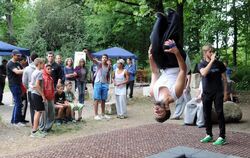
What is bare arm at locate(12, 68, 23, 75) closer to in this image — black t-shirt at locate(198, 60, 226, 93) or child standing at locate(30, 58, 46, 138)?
child standing at locate(30, 58, 46, 138)

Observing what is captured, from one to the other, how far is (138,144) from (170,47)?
185 inches

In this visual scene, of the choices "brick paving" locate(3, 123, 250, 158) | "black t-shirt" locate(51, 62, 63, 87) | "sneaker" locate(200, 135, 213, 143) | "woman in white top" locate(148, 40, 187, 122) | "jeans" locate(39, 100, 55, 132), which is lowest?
"brick paving" locate(3, 123, 250, 158)

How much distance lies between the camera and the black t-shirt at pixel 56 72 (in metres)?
10.7

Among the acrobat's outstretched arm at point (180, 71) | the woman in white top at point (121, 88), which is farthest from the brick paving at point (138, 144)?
the acrobat's outstretched arm at point (180, 71)

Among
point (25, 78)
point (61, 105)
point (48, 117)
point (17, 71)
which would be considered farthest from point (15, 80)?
point (48, 117)

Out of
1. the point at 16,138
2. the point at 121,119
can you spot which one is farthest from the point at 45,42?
the point at 16,138

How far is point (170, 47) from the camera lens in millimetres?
3465

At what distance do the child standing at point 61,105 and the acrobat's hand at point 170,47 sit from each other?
279 inches

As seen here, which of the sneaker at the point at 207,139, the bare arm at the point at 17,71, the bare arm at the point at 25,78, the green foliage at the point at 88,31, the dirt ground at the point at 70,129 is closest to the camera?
the sneaker at the point at 207,139

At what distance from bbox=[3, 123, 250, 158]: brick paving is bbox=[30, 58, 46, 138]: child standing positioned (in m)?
1.21

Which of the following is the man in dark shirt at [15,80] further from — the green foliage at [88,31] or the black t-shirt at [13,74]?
the green foliage at [88,31]

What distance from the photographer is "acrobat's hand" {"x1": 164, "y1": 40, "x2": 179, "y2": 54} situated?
3.45 m

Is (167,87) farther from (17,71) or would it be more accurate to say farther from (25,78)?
(17,71)

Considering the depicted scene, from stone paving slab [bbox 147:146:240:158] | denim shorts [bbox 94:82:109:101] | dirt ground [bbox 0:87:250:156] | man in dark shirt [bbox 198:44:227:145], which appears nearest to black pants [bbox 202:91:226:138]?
man in dark shirt [bbox 198:44:227:145]
